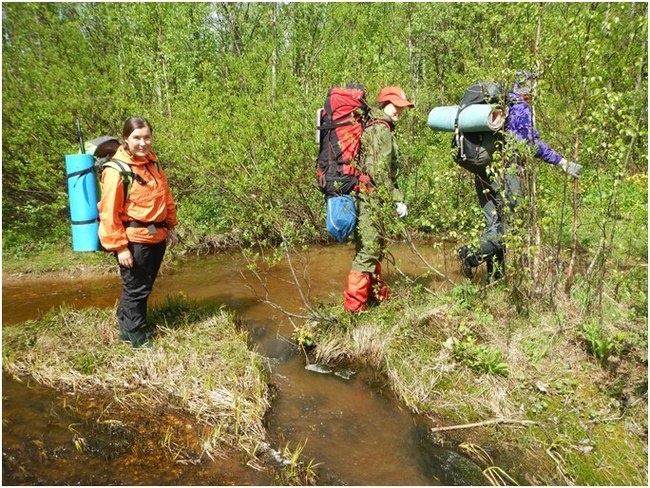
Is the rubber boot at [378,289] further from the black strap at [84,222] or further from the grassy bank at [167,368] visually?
the black strap at [84,222]

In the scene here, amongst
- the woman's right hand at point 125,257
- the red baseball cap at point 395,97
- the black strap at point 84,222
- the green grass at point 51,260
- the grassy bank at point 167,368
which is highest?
the red baseball cap at point 395,97

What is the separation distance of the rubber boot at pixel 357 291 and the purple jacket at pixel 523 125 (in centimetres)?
209

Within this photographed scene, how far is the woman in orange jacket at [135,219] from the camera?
379 cm

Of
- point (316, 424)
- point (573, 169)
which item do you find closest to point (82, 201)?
point (316, 424)

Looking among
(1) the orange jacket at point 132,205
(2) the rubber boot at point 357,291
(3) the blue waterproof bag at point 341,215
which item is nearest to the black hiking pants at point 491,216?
(2) the rubber boot at point 357,291

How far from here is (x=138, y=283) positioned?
163 inches

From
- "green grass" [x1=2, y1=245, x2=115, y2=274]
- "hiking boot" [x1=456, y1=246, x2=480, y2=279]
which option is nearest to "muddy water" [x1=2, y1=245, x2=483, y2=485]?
"hiking boot" [x1=456, y1=246, x2=480, y2=279]

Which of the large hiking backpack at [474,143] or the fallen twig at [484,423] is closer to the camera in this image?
the fallen twig at [484,423]

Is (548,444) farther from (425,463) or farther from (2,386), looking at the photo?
(2,386)

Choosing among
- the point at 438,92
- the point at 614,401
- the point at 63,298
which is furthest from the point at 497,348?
the point at 438,92

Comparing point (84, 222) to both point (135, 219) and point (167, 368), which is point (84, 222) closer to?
point (135, 219)

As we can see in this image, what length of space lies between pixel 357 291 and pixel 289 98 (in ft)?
15.9

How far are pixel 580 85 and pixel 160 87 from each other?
1320 centimetres

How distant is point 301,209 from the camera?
856cm
